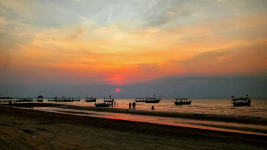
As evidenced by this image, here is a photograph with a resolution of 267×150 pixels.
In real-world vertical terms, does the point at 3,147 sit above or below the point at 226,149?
above

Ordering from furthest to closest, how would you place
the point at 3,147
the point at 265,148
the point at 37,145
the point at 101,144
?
the point at 265,148 < the point at 101,144 < the point at 37,145 < the point at 3,147

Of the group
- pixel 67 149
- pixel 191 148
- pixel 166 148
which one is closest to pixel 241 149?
pixel 191 148

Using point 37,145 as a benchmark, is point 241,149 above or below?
below

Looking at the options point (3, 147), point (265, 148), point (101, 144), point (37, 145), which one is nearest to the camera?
point (3, 147)

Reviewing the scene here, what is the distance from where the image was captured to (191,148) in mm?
9461

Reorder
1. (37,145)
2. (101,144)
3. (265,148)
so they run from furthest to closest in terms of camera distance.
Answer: (265,148)
(101,144)
(37,145)

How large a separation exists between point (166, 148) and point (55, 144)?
5335mm

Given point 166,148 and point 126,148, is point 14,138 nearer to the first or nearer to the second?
point 126,148

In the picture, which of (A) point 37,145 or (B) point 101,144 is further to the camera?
(B) point 101,144

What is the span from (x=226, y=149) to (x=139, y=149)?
4568mm

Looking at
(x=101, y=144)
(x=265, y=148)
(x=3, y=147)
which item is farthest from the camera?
(x=265, y=148)

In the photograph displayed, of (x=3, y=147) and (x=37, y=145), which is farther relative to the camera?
(x=37, y=145)

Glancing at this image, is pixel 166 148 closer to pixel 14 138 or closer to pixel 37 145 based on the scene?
pixel 37 145

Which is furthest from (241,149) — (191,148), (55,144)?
(55,144)
